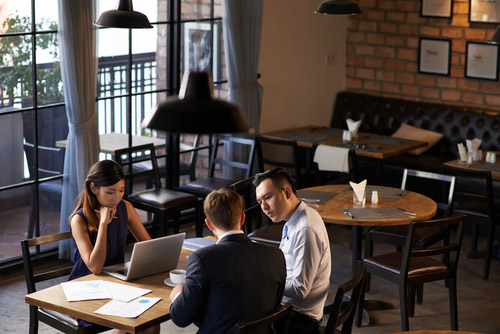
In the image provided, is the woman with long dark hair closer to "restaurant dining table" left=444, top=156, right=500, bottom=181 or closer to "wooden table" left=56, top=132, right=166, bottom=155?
"wooden table" left=56, top=132, right=166, bottom=155

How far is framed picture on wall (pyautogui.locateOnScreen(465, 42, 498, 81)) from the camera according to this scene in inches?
296

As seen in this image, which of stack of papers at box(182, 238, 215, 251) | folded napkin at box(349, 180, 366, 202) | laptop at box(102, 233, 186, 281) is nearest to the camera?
laptop at box(102, 233, 186, 281)

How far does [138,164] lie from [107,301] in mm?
3188

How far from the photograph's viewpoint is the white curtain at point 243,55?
6883 mm

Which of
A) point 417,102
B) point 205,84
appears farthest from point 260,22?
point 205,84

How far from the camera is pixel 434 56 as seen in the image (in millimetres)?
7891

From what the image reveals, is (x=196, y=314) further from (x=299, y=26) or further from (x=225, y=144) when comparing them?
(x=299, y=26)

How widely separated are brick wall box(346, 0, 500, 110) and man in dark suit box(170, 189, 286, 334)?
5103 mm

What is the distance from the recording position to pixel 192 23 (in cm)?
684

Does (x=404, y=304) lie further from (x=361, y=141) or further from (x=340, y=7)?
(x=361, y=141)

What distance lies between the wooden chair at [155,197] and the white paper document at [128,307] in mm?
2478

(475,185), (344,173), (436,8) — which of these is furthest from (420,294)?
(436,8)

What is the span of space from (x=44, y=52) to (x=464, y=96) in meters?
4.22

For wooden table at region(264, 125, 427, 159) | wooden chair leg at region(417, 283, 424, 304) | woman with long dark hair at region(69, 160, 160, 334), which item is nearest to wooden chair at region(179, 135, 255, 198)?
wooden table at region(264, 125, 427, 159)
